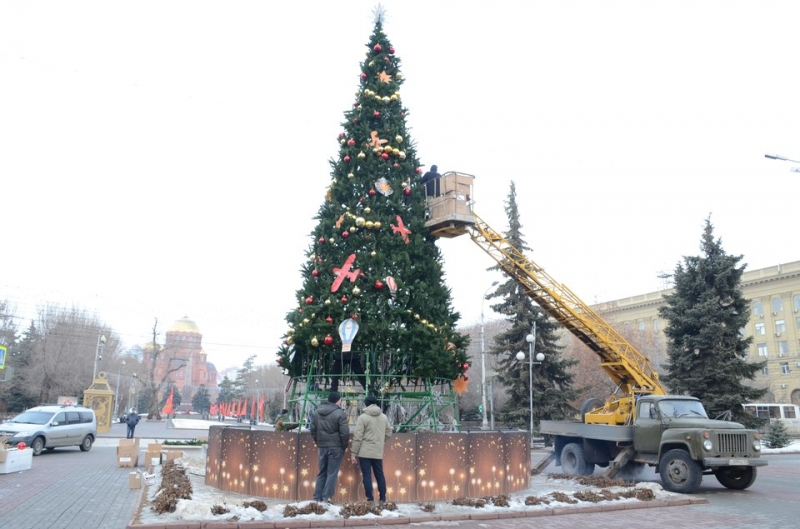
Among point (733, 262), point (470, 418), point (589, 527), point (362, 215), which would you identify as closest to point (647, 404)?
point (589, 527)

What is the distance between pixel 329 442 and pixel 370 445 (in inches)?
26.9

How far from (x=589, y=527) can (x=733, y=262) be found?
82.6 ft

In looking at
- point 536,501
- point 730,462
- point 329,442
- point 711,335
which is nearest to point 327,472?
point 329,442

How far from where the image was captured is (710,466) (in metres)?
13.8

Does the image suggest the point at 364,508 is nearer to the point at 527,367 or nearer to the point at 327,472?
the point at 327,472

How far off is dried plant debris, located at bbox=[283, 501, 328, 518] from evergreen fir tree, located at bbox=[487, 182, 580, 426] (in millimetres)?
23136

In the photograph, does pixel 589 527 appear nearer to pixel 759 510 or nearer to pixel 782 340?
pixel 759 510

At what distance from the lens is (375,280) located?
13.0m

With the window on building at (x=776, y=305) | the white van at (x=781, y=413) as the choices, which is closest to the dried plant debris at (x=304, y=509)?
the white van at (x=781, y=413)

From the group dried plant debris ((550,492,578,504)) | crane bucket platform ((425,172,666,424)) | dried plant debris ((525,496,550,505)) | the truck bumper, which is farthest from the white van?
dried plant debris ((525,496,550,505))

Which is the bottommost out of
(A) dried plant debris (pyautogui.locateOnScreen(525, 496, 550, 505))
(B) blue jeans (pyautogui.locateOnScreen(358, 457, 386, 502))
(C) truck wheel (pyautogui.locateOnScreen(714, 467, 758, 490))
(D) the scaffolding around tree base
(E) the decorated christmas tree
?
(C) truck wheel (pyautogui.locateOnScreen(714, 467, 758, 490))

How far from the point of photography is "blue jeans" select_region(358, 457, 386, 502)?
10.0 m

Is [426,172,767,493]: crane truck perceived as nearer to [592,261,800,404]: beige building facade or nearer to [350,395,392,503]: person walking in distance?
[350,395,392,503]: person walking in distance

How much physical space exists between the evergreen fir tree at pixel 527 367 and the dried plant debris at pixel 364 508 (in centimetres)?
2246
